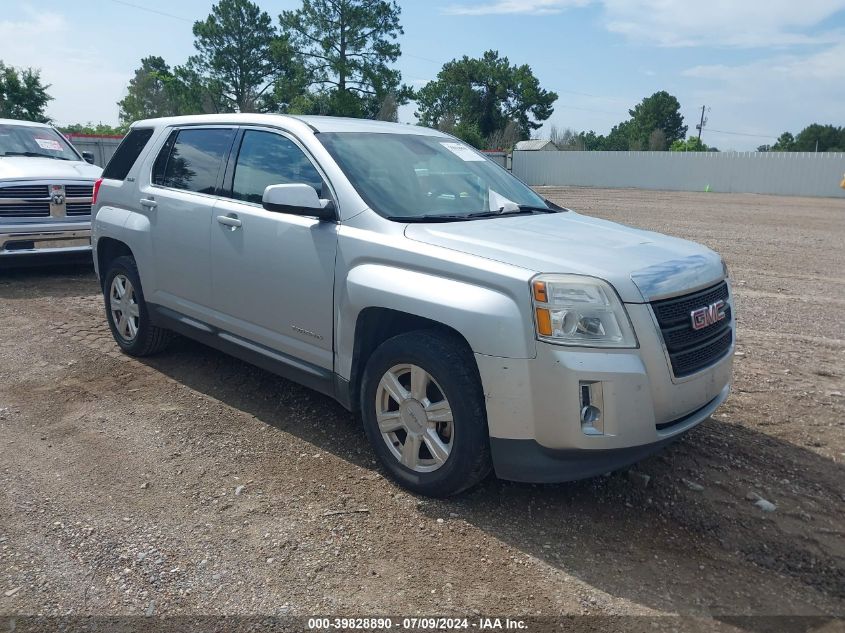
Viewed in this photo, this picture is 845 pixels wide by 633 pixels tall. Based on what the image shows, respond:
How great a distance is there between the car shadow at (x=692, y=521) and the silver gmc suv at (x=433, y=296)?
35 cm

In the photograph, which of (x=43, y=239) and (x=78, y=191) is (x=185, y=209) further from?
(x=78, y=191)

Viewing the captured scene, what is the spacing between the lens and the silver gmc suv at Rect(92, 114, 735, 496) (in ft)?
10.6

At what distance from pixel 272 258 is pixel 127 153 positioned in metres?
2.39

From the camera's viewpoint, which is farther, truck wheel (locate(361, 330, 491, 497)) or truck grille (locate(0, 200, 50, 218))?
truck grille (locate(0, 200, 50, 218))

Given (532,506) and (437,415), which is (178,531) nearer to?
(437,415)

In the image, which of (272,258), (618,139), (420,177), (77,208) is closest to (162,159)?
(272,258)

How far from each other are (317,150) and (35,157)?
24.9 feet

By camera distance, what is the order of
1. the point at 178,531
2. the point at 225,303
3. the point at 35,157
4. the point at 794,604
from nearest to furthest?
the point at 794,604 → the point at 178,531 → the point at 225,303 → the point at 35,157

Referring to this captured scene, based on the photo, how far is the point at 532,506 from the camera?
12.2 feet

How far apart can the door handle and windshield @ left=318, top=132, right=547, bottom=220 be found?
769mm

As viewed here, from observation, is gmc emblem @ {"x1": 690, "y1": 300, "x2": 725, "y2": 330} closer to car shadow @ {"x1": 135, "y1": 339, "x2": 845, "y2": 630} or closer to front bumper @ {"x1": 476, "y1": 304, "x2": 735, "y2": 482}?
front bumper @ {"x1": 476, "y1": 304, "x2": 735, "y2": 482}

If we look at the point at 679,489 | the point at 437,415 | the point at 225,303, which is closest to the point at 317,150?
the point at 225,303

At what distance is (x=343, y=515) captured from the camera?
3611 mm

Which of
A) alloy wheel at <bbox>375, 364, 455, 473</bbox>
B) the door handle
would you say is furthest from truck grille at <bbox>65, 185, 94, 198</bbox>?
alloy wheel at <bbox>375, 364, 455, 473</bbox>
